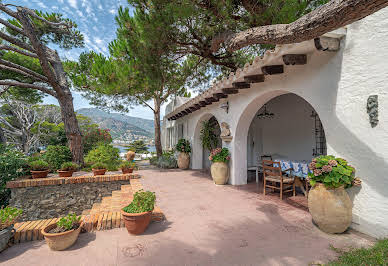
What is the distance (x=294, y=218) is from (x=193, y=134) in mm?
6275

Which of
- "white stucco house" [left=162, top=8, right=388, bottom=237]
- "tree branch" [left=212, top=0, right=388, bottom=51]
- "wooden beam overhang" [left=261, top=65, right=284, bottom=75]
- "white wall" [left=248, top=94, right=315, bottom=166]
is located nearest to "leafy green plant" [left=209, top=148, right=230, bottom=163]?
"white stucco house" [left=162, top=8, right=388, bottom=237]

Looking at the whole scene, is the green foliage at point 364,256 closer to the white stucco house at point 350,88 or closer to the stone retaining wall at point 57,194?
the white stucco house at point 350,88

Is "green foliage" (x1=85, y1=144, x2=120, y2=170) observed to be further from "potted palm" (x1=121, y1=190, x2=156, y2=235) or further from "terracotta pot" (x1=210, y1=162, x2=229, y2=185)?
"potted palm" (x1=121, y1=190, x2=156, y2=235)

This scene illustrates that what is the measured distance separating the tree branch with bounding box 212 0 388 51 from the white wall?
4.73 m

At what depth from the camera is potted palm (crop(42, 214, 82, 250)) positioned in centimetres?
245

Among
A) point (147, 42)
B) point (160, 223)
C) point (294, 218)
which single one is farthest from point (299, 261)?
point (147, 42)

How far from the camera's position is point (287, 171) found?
16.0 feet

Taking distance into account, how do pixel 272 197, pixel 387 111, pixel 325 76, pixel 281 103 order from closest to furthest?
1. pixel 387 111
2. pixel 325 76
3. pixel 272 197
4. pixel 281 103

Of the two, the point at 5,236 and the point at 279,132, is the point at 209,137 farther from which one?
the point at 5,236

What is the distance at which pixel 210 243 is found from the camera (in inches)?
102

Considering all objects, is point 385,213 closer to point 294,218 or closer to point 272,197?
point 294,218

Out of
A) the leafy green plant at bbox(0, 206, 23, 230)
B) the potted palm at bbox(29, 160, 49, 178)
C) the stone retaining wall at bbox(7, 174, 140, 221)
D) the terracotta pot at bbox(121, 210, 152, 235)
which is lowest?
the stone retaining wall at bbox(7, 174, 140, 221)

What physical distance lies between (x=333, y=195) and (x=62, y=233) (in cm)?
386

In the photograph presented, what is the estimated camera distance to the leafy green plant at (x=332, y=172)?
2.67m
